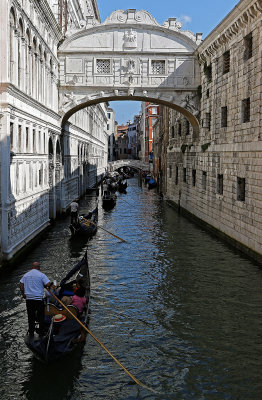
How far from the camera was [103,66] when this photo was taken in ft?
69.6

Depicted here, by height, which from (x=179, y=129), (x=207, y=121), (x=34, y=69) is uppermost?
(x=34, y=69)

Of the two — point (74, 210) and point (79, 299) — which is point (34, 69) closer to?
point (74, 210)

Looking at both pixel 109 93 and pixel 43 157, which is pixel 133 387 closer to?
pixel 43 157

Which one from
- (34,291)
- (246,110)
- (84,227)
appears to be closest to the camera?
(34,291)

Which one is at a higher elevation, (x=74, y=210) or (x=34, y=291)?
(x=74, y=210)

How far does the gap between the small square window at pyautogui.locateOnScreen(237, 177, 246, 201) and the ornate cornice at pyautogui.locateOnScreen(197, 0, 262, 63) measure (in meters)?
4.81

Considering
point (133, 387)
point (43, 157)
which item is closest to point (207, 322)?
point (133, 387)

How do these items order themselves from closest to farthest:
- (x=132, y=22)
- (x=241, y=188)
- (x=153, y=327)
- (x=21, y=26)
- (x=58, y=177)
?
(x=153, y=327)
(x=21, y=26)
(x=241, y=188)
(x=132, y=22)
(x=58, y=177)

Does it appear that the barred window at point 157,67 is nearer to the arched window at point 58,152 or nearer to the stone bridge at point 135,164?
the arched window at point 58,152

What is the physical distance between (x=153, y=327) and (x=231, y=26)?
37.1 feet

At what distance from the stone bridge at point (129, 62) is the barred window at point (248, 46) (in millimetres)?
6552

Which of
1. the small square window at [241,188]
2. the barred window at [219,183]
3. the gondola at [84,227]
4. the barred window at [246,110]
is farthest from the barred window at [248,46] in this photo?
the gondola at [84,227]

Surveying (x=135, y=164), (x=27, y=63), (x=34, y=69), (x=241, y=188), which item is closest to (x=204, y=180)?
(x=241, y=188)

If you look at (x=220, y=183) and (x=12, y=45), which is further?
(x=220, y=183)
